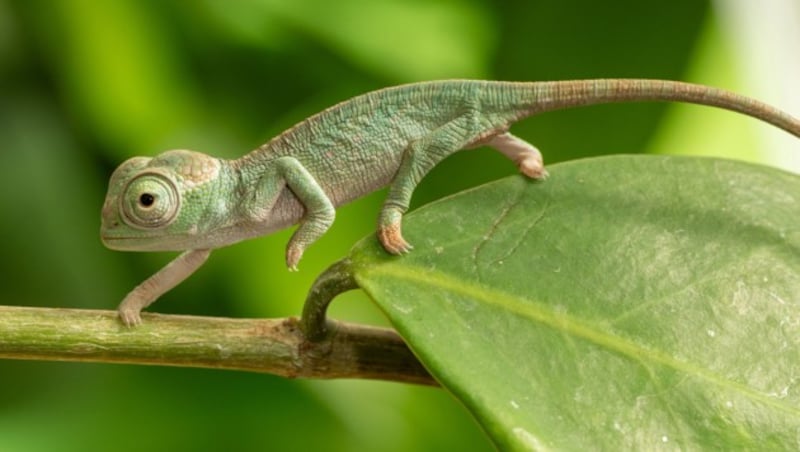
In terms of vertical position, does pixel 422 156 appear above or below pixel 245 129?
above

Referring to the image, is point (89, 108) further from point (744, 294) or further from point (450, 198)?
point (744, 294)

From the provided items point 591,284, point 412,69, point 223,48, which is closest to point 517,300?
point 591,284

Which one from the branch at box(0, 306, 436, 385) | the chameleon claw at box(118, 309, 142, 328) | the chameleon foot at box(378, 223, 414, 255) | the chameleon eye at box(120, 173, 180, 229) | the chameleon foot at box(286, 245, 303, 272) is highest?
the chameleon eye at box(120, 173, 180, 229)

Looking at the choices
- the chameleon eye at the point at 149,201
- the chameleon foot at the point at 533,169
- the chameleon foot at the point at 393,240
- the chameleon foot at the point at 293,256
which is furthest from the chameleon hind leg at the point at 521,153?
the chameleon eye at the point at 149,201

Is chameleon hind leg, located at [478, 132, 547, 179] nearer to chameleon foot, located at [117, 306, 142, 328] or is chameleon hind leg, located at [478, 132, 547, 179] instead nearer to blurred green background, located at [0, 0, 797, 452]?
chameleon foot, located at [117, 306, 142, 328]

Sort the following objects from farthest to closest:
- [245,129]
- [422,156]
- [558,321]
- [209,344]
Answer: [245,129] < [422,156] < [209,344] < [558,321]

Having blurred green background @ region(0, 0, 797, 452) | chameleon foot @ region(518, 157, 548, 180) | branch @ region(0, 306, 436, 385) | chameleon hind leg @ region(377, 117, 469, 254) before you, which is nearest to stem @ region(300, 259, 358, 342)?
branch @ region(0, 306, 436, 385)

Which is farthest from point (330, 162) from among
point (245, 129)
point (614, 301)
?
point (245, 129)

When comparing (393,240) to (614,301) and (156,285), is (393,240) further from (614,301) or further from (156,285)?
(156,285)
